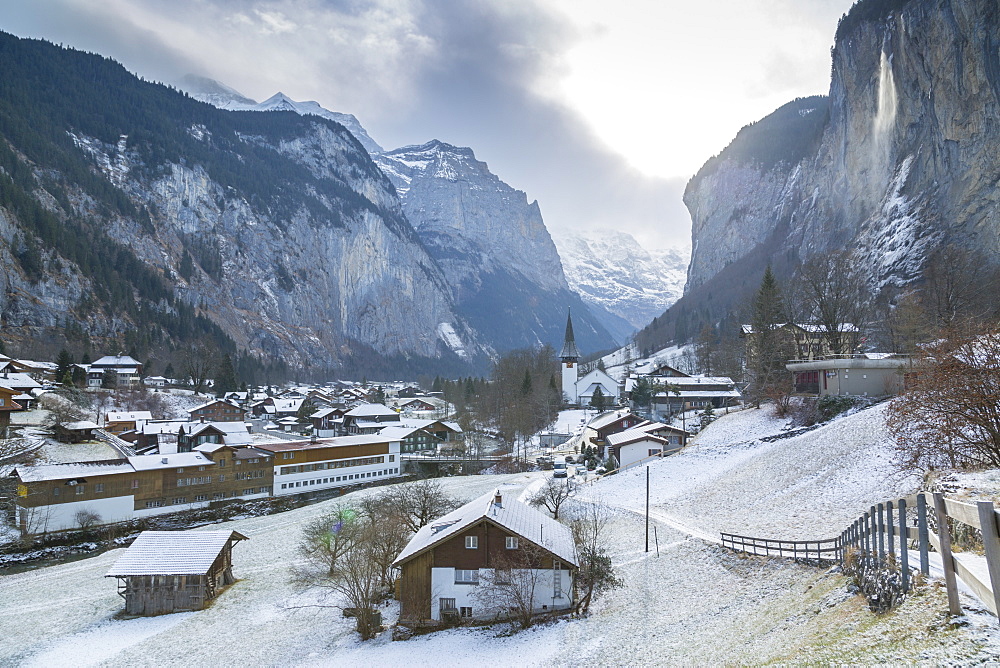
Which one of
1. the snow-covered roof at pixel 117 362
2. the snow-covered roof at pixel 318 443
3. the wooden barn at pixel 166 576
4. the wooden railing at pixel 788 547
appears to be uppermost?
the snow-covered roof at pixel 117 362

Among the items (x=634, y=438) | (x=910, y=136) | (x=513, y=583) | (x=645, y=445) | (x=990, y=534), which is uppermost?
(x=910, y=136)

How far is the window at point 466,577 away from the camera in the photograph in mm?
22891

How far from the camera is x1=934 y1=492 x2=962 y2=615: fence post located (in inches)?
274

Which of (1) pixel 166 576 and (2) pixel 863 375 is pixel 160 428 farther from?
(2) pixel 863 375

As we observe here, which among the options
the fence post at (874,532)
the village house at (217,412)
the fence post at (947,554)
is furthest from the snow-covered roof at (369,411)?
the fence post at (947,554)

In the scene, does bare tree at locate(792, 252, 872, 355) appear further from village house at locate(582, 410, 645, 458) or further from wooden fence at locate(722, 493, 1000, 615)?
wooden fence at locate(722, 493, 1000, 615)

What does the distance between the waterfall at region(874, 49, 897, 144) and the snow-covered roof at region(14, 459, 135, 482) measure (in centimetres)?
12339

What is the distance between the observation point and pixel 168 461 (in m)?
50.1

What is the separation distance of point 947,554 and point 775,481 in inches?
1100

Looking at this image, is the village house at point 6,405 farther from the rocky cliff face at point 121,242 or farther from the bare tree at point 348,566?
the rocky cliff face at point 121,242

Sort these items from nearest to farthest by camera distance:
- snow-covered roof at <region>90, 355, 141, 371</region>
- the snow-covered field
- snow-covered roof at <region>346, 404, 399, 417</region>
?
1. the snow-covered field
2. snow-covered roof at <region>346, 404, 399, 417</region>
3. snow-covered roof at <region>90, 355, 141, 371</region>

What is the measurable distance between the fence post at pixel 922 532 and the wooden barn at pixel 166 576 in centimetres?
3070

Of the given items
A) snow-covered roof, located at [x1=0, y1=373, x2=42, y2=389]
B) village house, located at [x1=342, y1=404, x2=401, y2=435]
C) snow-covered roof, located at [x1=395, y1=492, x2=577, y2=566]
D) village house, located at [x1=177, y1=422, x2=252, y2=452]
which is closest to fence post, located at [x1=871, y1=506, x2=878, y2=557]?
snow-covered roof, located at [x1=395, y1=492, x2=577, y2=566]

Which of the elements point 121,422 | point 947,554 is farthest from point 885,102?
point 121,422
